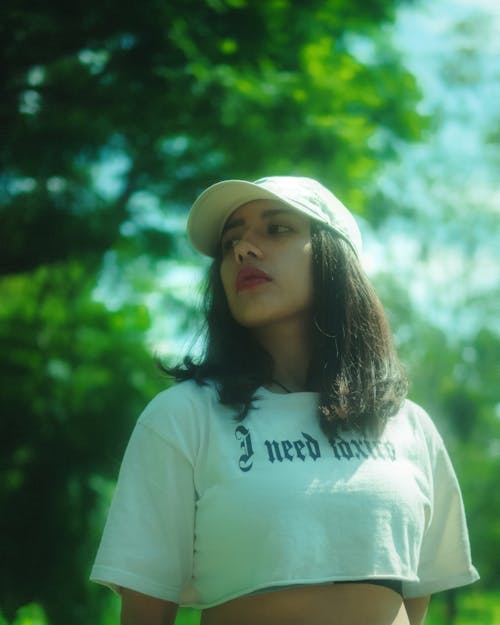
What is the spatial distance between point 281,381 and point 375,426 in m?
0.26

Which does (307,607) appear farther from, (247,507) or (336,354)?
(336,354)

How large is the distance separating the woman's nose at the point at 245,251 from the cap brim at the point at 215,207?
12cm

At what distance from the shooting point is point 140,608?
55.6 inches

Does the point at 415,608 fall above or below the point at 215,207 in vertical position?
below

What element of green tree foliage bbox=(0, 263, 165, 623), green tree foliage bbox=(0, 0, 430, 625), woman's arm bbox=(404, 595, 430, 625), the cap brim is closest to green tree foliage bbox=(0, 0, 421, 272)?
green tree foliage bbox=(0, 0, 430, 625)

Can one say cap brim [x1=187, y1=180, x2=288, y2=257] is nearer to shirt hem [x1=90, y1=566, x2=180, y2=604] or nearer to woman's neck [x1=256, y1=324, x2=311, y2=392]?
woman's neck [x1=256, y1=324, x2=311, y2=392]

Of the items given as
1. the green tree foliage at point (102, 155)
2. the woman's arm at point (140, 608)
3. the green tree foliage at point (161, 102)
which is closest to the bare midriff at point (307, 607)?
the woman's arm at point (140, 608)

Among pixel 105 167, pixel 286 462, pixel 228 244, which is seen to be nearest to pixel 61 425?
pixel 105 167

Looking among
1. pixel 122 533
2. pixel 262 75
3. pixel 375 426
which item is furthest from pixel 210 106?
pixel 122 533

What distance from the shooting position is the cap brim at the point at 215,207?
1.79m

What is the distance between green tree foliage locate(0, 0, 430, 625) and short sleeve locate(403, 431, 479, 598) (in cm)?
260

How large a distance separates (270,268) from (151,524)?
0.65 m

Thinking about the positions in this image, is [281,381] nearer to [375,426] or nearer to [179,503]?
[375,426]

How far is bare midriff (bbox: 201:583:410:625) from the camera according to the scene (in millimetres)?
1387
